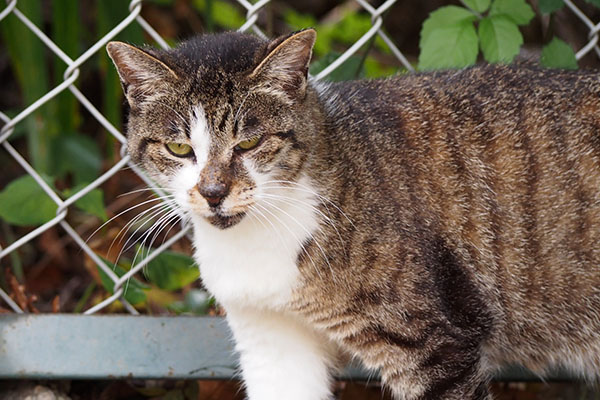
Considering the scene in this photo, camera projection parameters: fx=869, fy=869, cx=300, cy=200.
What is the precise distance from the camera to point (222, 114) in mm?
1921

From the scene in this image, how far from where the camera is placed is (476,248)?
6.75ft

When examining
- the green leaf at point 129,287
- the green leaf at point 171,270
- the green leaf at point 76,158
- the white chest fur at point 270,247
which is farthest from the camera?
the green leaf at point 76,158

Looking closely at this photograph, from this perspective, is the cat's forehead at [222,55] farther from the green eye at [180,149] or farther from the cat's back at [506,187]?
the cat's back at [506,187]

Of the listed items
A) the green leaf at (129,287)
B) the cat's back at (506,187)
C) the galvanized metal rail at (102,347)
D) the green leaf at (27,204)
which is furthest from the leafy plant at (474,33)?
the green leaf at (27,204)

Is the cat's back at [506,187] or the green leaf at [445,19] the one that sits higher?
the green leaf at [445,19]

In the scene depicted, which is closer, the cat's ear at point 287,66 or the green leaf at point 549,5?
the cat's ear at point 287,66

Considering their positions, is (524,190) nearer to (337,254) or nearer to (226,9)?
(337,254)

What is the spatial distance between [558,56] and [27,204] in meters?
1.54

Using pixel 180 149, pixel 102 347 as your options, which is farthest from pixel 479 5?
pixel 102 347

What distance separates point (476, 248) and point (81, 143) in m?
1.86

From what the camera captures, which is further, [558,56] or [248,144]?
[558,56]

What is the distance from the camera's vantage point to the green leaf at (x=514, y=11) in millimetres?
2268

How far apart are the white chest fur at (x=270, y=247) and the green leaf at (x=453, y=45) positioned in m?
0.56

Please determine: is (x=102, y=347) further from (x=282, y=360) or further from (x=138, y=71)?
(x=138, y=71)
